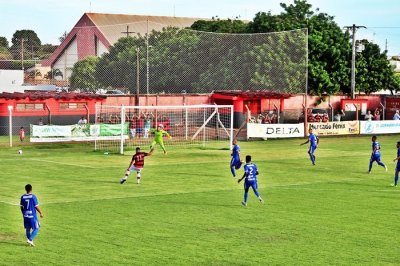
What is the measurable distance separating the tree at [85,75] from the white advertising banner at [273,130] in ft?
68.4

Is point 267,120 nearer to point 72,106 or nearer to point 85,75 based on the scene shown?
point 72,106

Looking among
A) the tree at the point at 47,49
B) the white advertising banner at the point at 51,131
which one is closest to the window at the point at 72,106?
the white advertising banner at the point at 51,131

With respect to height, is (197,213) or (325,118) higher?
(325,118)

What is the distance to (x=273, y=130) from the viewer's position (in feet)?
225

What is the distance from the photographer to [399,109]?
85625 millimetres

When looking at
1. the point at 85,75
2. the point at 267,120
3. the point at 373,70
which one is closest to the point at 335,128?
the point at 267,120

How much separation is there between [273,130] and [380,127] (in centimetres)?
1305

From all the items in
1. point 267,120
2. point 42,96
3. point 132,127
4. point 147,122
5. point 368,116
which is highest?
point 42,96

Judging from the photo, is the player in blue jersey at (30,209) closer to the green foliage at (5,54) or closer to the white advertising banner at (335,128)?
the white advertising banner at (335,128)

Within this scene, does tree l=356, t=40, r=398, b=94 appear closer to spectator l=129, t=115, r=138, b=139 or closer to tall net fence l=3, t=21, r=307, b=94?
tall net fence l=3, t=21, r=307, b=94

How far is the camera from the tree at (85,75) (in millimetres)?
82500

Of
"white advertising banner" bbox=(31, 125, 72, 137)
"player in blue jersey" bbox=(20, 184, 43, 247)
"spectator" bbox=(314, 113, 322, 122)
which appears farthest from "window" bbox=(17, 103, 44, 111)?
"player in blue jersey" bbox=(20, 184, 43, 247)

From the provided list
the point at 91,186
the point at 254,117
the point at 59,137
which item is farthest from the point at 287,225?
the point at 254,117

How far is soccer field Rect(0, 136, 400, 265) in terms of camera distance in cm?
2341
